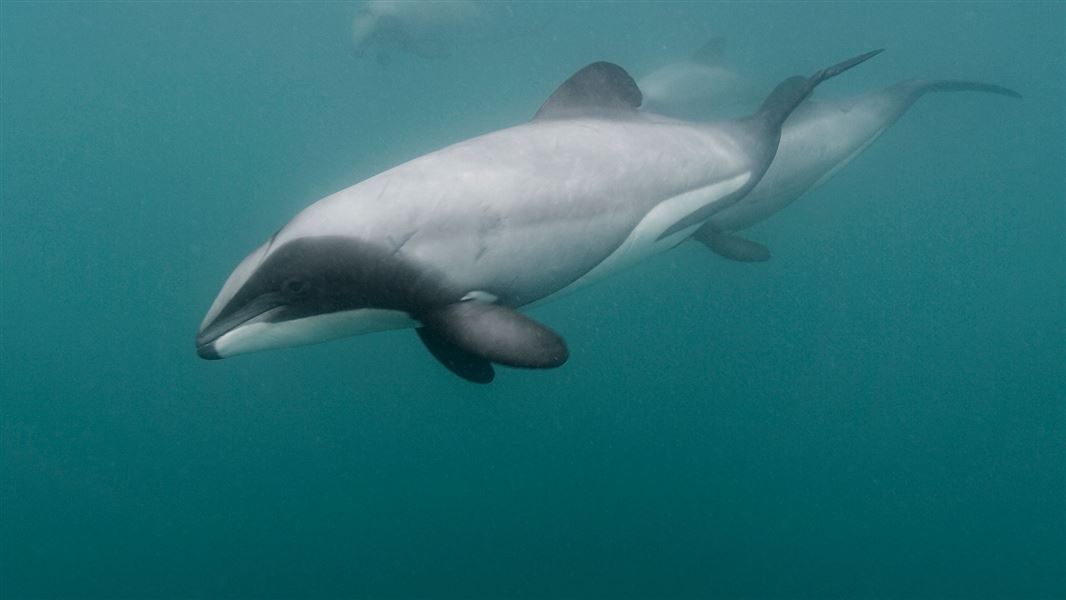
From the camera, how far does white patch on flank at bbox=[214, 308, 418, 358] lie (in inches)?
151

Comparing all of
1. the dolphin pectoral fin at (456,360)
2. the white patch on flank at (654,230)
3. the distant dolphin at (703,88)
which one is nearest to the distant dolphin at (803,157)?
the white patch on flank at (654,230)

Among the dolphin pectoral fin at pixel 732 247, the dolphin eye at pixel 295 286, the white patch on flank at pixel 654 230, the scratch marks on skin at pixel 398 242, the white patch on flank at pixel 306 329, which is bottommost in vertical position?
the white patch on flank at pixel 306 329

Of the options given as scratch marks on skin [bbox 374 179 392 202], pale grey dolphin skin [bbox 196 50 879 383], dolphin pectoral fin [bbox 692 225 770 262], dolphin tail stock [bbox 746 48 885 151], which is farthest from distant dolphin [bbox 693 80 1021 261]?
scratch marks on skin [bbox 374 179 392 202]

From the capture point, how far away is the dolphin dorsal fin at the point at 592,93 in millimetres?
5113

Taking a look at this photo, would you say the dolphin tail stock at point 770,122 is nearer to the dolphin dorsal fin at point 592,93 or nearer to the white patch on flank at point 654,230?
the white patch on flank at point 654,230

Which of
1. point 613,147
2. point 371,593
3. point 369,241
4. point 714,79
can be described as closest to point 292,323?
point 369,241

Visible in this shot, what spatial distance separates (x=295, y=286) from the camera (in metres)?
3.81

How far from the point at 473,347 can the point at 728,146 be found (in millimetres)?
2800

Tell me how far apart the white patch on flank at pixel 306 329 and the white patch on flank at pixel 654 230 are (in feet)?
3.73

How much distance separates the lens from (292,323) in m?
3.91

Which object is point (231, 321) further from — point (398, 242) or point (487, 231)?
point (487, 231)

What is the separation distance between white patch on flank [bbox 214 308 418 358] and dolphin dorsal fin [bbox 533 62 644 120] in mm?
1850

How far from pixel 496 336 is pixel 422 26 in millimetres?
14902

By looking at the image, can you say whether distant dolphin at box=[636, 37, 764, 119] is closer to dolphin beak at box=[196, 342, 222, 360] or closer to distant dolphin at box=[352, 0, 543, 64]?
distant dolphin at box=[352, 0, 543, 64]
